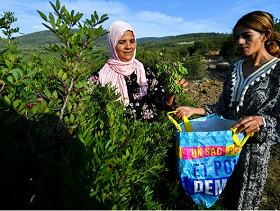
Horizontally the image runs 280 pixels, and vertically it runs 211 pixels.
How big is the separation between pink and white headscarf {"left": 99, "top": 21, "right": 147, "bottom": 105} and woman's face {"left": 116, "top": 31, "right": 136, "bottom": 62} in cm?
4

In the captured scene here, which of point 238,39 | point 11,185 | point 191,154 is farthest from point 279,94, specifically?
point 11,185

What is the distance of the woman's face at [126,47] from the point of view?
244cm

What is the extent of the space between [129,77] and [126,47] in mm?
375

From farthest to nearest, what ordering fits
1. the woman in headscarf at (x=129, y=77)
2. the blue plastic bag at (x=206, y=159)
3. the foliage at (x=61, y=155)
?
the woman in headscarf at (x=129, y=77) < the blue plastic bag at (x=206, y=159) < the foliage at (x=61, y=155)

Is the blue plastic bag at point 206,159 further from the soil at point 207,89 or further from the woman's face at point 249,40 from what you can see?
the soil at point 207,89

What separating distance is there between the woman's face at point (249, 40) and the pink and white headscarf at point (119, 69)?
115 centimetres

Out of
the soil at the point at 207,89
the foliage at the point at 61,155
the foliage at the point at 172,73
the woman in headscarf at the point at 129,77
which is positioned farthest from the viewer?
the soil at the point at 207,89

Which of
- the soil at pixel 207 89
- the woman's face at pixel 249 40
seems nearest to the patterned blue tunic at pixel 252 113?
the woman's face at pixel 249 40

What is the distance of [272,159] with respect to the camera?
358 cm

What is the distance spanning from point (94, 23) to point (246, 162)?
70.4 inches

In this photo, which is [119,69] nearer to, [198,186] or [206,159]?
[206,159]

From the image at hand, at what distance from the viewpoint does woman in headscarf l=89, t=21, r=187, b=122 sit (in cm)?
240

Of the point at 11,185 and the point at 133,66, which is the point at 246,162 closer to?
the point at 133,66

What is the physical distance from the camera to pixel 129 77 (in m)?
2.50
